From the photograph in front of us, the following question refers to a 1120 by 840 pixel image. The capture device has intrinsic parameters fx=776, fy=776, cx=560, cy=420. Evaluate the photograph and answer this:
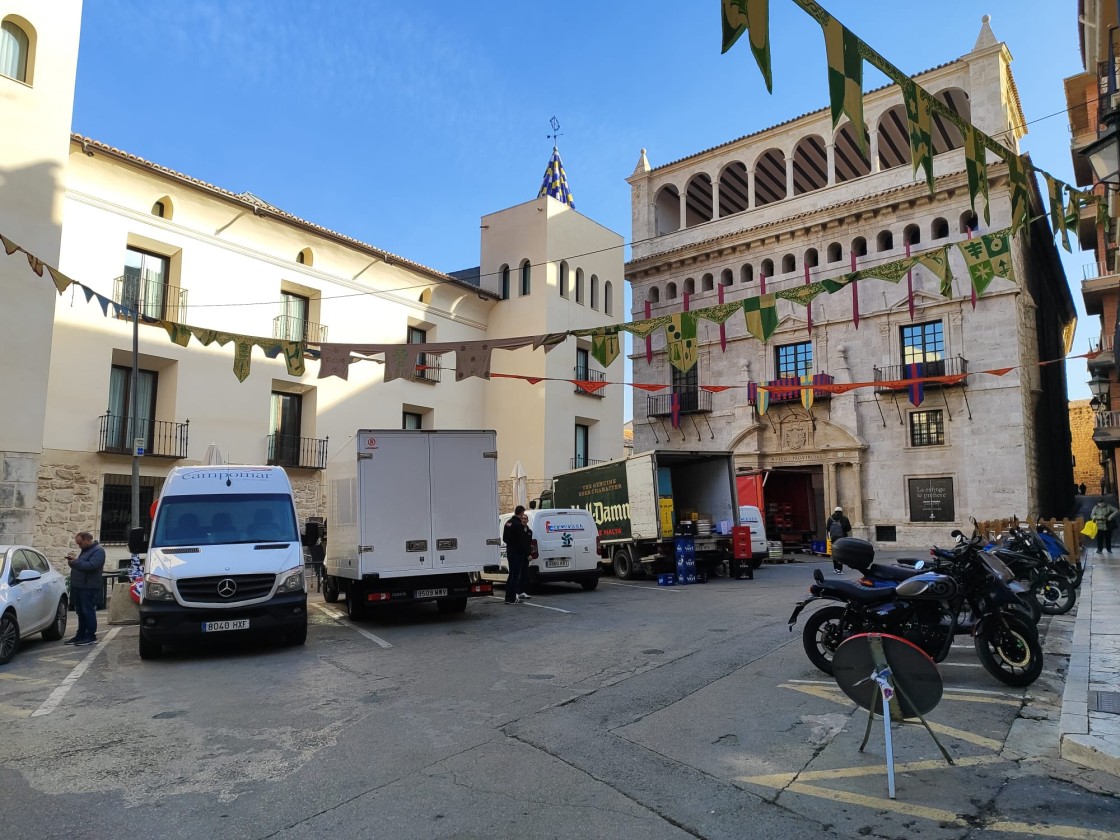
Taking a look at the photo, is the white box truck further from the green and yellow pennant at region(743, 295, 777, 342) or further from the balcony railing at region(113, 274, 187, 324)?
the balcony railing at region(113, 274, 187, 324)

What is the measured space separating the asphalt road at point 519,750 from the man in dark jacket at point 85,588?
3.86ft

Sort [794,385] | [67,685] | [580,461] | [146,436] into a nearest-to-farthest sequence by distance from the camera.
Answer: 1. [67,685]
2. [146,436]
3. [794,385]
4. [580,461]

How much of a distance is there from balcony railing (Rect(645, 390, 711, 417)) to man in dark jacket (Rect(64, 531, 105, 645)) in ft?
88.3

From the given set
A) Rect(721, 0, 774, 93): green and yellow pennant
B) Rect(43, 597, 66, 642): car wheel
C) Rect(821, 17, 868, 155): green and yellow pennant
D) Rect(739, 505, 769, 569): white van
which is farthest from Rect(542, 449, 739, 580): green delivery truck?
Rect(721, 0, 774, 93): green and yellow pennant

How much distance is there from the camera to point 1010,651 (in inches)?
263

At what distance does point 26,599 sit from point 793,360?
93.8ft

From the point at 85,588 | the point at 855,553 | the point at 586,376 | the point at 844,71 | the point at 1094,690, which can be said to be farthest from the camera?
the point at 586,376

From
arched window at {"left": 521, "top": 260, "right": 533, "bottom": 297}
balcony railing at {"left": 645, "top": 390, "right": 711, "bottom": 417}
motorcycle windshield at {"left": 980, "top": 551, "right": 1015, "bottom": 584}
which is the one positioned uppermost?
arched window at {"left": 521, "top": 260, "right": 533, "bottom": 297}

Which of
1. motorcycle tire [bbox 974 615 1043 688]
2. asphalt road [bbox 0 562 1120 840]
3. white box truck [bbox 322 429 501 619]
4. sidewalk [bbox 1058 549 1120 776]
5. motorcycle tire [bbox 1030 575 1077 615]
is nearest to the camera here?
asphalt road [bbox 0 562 1120 840]

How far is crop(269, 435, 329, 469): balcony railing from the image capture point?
23.7 m

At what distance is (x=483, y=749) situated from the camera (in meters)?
5.23

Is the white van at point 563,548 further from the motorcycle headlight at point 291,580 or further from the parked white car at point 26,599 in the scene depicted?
the parked white car at point 26,599

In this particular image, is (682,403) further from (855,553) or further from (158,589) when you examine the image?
(158,589)

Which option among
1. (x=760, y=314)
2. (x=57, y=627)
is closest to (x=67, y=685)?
(x=57, y=627)
